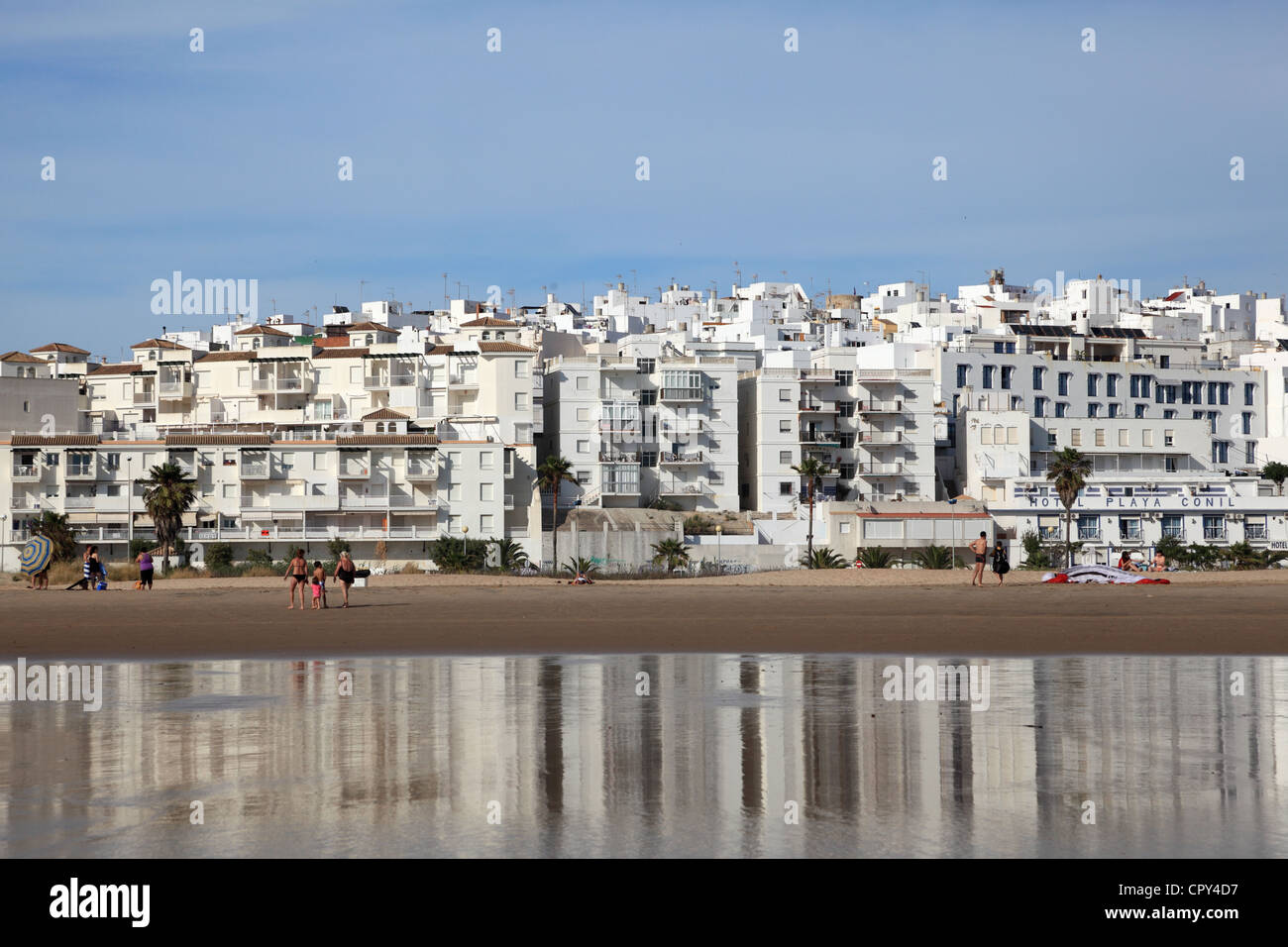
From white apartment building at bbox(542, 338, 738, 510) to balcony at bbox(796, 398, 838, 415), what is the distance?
15.4ft

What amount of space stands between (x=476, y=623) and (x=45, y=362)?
85377mm

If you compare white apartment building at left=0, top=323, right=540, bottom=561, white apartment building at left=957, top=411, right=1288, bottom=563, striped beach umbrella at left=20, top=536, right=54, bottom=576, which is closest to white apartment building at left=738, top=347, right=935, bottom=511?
white apartment building at left=957, top=411, right=1288, bottom=563

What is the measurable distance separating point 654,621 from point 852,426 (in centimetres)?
6592

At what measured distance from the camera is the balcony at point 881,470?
3607 inches

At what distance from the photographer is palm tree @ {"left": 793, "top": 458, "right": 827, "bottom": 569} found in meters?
72.0

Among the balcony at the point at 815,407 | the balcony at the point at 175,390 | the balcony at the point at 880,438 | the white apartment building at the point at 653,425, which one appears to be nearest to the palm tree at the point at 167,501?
the white apartment building at the point at 653,425

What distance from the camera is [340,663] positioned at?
2036 cm

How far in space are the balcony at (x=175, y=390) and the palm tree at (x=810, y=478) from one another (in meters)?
41.8

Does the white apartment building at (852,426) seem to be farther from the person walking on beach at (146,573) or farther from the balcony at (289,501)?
the person walking on beach at (146,573)

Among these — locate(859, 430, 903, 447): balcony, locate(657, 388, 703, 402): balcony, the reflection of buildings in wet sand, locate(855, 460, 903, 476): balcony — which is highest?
locate(657, 388, 703, 402): balcony

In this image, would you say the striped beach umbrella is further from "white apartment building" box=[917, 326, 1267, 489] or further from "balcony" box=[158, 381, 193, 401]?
"white apartment building" box=[917, 326, 1267, 489]

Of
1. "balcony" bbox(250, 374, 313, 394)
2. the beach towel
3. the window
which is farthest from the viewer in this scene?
"balcony" bbox(250, 374, 313, 394)

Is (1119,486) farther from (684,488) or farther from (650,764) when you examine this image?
(650,764)

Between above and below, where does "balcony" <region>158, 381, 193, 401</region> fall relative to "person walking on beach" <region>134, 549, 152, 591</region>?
above
